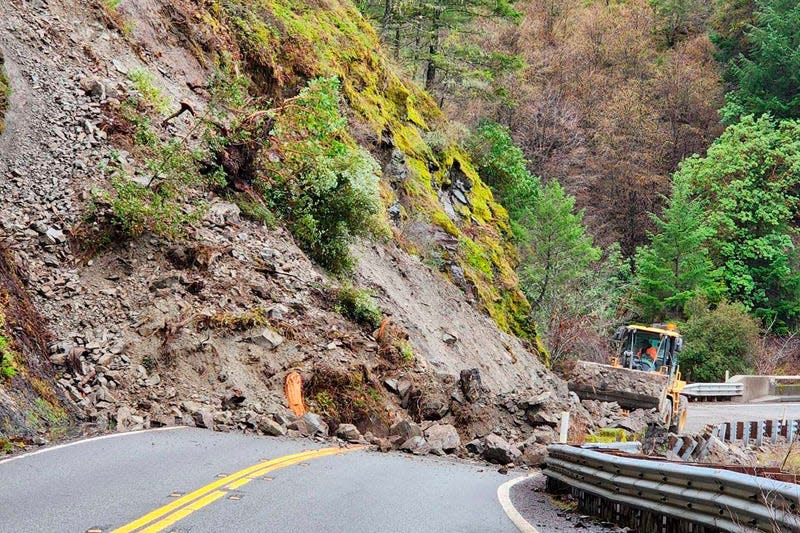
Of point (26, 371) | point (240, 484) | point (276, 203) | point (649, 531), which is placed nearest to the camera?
point (649, 531)

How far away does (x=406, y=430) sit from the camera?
13734 mm

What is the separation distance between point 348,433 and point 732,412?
73.8ft

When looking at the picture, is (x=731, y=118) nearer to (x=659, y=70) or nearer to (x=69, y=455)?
(x=659, y=70)

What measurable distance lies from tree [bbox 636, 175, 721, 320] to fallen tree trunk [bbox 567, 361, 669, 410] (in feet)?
57.2

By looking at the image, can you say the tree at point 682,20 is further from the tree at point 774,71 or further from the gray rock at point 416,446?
the gray rock at point 416,446

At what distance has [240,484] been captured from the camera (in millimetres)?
8008

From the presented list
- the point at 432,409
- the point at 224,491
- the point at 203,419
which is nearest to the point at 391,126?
the point at 432,409

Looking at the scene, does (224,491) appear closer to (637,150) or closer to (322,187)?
(322,187)

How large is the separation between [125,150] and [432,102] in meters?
21.3

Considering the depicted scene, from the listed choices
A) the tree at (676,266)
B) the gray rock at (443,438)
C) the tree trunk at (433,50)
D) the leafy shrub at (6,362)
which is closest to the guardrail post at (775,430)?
the tree at (676,266)

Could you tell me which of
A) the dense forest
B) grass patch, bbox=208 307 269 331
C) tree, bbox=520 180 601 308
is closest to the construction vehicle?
the dense forest

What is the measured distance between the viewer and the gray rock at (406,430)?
13.7m

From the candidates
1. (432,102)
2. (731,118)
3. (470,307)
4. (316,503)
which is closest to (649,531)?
(316,503)

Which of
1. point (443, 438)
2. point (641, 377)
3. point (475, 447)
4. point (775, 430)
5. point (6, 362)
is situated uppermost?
point (641, 377)
